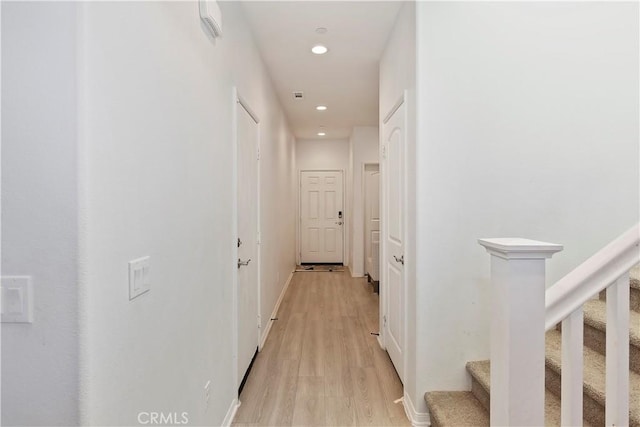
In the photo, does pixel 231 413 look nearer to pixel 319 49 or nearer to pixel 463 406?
pixel 463 406

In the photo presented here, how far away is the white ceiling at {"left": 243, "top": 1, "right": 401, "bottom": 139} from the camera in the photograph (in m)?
2.36

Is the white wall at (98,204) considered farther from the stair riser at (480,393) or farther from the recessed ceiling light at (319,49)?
the recessed ceiling light at (319,49)

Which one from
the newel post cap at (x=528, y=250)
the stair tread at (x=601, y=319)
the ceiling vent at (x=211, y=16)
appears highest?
the ceiling vent at (x=211, y=16)

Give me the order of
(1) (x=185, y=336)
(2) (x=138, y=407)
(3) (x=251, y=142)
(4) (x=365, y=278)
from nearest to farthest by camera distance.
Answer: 1. (2) (x=138, y=407)
2. (1) (x=185, y=336)
3. (3) (x=251, y=142)
4. (4) (x=365, y=278)

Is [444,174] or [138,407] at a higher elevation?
[444,174]

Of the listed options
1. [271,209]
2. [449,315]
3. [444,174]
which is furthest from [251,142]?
[449,315]

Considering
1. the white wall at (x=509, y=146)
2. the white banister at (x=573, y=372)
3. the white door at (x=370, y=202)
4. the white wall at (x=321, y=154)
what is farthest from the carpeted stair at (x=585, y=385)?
the white wall at (x=321, y=154)

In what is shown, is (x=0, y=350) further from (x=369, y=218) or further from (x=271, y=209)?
(x=369, y=218)

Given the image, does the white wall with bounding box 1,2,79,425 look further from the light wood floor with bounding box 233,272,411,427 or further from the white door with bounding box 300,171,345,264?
the white door with bounding box 300,171,345,264

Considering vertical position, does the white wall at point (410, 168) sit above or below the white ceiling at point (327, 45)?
below

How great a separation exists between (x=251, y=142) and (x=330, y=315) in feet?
7.30

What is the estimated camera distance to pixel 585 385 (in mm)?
1382

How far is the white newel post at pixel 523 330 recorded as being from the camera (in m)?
0.96

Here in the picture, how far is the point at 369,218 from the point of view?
6109 mm
